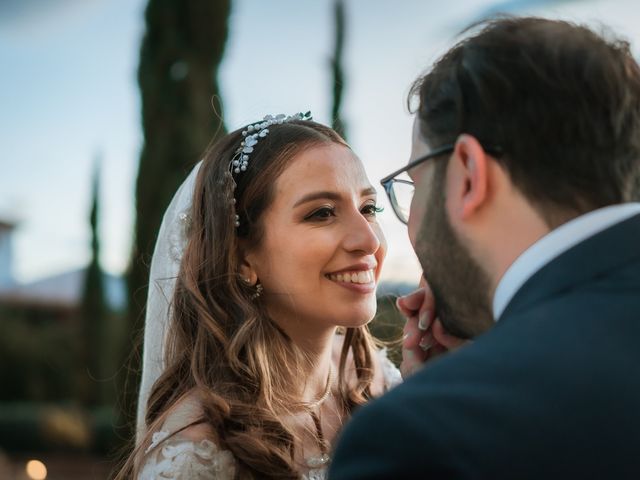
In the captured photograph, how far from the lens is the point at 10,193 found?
20.9m

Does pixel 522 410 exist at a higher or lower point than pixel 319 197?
higher

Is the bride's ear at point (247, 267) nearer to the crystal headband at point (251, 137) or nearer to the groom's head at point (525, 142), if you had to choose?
the crystal headband at point (251, 137)

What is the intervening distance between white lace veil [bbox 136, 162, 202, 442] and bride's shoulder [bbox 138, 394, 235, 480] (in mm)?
730

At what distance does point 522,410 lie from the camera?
4.28 feet

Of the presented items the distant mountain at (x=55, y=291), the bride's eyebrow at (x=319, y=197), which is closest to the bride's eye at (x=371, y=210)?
the bride's eyebrow at (x=319, y=197)

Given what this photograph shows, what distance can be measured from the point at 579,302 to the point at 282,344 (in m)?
1.77

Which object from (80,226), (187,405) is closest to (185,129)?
(80,226)

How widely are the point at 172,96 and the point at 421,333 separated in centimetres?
996

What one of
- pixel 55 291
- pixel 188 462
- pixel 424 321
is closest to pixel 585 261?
pixel 424 321

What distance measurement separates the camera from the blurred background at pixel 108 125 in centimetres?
1158

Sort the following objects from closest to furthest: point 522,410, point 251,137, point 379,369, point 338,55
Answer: point 522,410 → point 251,137 → point 379,369 → point 338,55

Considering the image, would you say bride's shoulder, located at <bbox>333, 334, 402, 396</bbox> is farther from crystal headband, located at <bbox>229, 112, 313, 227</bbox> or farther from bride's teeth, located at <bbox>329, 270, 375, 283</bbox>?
crystal headband, located at <bbox>229, 112, 313, 227</bbox>

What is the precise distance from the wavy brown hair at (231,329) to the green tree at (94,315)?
40.9 ft

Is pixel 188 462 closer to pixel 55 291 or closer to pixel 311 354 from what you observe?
pixel 311 354
